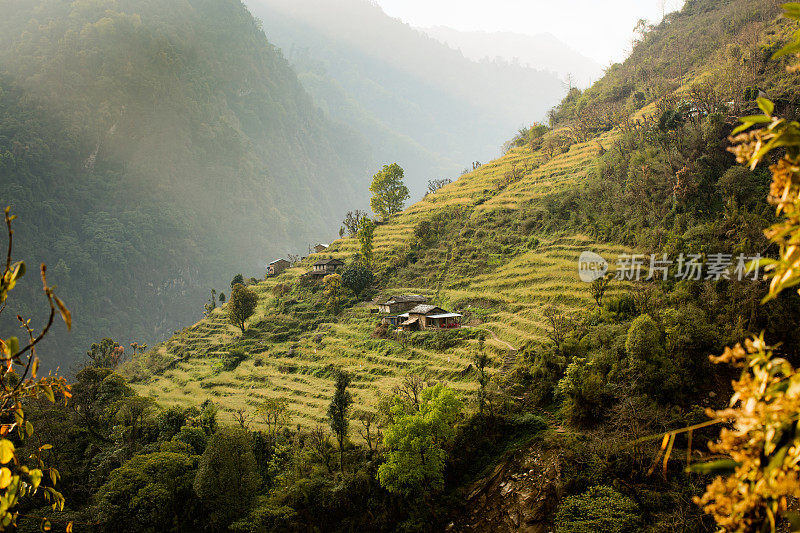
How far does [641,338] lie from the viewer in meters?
21.0

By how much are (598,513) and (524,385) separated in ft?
29.8

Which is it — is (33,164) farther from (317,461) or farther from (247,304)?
(317,461)

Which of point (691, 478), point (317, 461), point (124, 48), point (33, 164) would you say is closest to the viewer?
point (691, 478)

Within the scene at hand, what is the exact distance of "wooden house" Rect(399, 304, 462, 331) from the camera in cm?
3603

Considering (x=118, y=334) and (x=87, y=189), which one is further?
(x=87, y=189)

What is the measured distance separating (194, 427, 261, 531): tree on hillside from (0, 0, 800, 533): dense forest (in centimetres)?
9

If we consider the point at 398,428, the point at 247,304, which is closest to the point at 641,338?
the point at 398,428

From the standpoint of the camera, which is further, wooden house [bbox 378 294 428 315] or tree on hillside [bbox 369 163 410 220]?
tree on hillside [bbox 369 163 410 220]

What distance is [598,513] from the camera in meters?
16.4

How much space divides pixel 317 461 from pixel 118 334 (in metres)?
110

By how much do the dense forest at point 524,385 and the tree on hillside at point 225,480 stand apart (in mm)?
88

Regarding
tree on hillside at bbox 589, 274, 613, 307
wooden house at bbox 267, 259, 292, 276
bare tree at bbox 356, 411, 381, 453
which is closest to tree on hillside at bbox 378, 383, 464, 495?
bare tree at bbox 356, 411, 381, 453

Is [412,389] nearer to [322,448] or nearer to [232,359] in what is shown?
[322,448]

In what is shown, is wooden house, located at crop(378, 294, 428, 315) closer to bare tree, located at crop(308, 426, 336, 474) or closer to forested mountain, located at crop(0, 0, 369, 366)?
bare tree, located at crop(308, 426, 336, 474)
